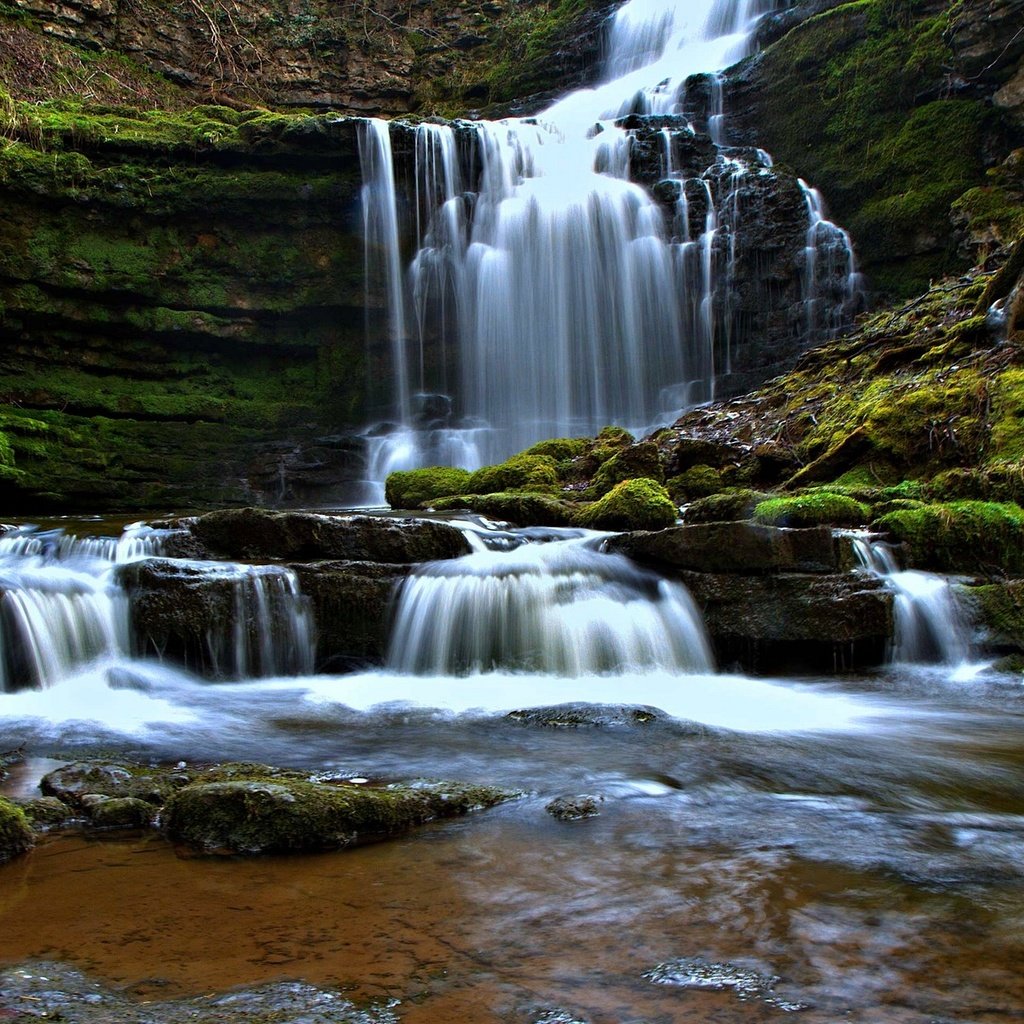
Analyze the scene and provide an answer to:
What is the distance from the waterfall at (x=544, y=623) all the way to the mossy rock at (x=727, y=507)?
164cm

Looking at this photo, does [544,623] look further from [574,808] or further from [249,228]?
[249,228]

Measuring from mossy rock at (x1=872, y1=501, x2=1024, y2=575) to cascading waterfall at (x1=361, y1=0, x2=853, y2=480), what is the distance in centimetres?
983

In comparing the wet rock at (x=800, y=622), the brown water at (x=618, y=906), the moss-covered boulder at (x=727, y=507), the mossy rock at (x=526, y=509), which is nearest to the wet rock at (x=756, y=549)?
the wet rock at (x=800, y=622)

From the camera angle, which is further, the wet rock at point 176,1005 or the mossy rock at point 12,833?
the mossy rock at point 12,833

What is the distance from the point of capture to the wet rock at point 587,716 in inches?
211

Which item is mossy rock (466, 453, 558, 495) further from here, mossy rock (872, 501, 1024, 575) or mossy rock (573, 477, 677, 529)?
mossy rock (872, 501, 1024, 575)

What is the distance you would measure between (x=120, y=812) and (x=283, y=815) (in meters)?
0.77

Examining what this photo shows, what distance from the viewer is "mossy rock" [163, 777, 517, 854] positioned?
3.18m

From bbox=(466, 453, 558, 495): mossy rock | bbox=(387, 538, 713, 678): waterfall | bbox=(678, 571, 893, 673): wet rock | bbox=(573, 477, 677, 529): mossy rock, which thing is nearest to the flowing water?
bbox=(678, 571, 893, 673): wet rock

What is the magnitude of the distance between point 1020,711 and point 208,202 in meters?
17.5

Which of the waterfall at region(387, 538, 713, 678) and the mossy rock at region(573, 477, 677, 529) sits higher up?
the mossy rock at region(573, 477, 677, 529)

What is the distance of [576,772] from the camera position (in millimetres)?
4379

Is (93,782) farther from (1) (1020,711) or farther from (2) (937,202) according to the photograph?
(2) (937,202)

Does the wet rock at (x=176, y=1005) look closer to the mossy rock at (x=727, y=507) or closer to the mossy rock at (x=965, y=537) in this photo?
the mossy rock at (x=965, y=537)
